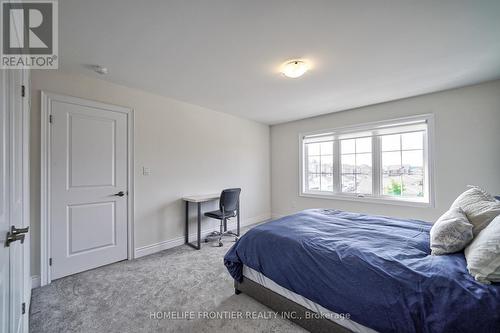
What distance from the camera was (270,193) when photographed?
17.1ft

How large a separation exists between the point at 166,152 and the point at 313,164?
10.1 ft

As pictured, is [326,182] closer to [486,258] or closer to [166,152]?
[166,152]

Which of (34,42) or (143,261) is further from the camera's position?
(143,261)

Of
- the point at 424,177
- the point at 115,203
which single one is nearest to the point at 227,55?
the point at 115,203

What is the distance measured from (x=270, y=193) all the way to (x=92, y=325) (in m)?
4.03

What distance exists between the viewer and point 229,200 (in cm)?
336

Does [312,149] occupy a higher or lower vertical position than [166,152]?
higher

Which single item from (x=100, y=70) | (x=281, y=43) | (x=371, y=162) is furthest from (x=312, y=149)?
(x=100, y=70)

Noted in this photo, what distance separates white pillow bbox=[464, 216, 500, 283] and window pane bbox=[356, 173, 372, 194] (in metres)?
2.72

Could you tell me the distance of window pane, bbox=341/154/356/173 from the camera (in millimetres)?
3998

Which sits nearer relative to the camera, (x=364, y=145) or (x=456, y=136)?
(x=456, y=136)

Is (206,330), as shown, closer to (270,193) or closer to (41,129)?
(41,129)

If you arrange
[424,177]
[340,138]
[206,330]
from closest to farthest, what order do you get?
[206,330], [424,177], [340,138]

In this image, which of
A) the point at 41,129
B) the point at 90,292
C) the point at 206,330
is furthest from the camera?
the point at 41,129
